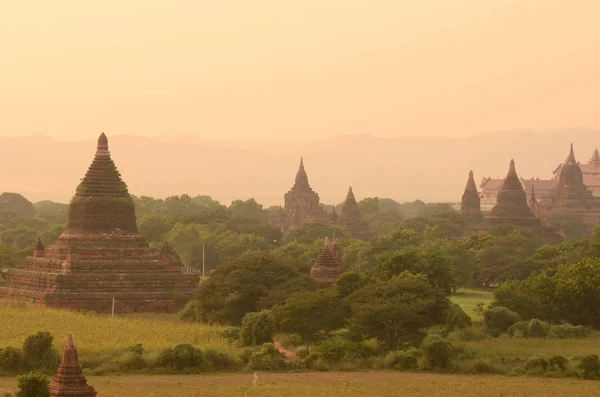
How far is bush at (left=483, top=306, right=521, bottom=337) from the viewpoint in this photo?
65562 millimetres

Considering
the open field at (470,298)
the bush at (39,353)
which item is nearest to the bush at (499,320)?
the open field at (470,298)

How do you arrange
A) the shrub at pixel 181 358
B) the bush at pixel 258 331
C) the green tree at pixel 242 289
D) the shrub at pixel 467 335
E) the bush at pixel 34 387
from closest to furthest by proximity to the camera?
the bush at pixel 34 387 → the shrub at pixel 181 358 → the bush at pixel 258 331 → the shrub at pixel 467 335 → the green tree at pixel 242 289

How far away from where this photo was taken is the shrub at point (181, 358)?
54.2 metres

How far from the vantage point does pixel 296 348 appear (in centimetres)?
6141

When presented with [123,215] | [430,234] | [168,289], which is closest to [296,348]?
[168,289]

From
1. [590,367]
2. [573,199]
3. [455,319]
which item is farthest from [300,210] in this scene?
[590,367]

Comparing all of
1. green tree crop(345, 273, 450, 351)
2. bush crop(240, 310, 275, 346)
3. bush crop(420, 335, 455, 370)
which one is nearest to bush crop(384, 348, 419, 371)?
bush crop(420, 335, 455, 370)

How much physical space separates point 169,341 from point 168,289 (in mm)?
15815

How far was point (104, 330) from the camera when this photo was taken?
6394 centimetres

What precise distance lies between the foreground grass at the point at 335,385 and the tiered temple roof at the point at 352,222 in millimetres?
92957

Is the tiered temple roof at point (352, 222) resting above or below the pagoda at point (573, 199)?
below

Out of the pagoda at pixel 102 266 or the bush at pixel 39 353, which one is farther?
the pagoda at pixel 102 266

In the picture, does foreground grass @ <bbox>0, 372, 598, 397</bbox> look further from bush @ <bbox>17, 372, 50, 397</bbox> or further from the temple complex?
the temple complex

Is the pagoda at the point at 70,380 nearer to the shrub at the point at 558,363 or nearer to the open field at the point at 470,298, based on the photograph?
the shrub at the point at 558,363
